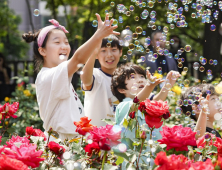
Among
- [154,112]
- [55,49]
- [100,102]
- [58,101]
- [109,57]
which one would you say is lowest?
[100,102]

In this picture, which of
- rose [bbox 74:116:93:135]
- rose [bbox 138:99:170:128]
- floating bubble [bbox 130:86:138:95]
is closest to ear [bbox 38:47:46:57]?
floating bubble [bbox 130:86:138:95]

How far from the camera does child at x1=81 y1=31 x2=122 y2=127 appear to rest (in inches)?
107

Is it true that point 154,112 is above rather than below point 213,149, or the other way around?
above

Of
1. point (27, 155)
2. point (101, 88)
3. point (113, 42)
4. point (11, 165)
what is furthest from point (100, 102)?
point (11, 165)

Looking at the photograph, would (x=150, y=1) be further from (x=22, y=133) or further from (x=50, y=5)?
(x=50, y=5)

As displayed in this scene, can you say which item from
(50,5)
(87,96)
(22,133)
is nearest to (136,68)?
Result: (87,96)

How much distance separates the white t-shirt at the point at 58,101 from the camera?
2217 mm

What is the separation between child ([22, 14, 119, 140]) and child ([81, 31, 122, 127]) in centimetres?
19

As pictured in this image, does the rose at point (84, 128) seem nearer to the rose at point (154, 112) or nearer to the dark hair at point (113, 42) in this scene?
the rose at point (154, 112)

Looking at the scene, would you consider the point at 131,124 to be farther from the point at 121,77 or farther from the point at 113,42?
the point at 113,42

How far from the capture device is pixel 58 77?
7.18 feet

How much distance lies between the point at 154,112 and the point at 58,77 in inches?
38.5

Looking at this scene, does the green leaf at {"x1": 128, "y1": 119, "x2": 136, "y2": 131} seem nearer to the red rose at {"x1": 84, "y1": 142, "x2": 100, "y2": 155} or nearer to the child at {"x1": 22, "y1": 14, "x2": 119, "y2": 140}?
the red rose at {"x1": 84, "y1": 142, "x2": 100, "y2": 155}

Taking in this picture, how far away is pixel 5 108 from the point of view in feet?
6.29
